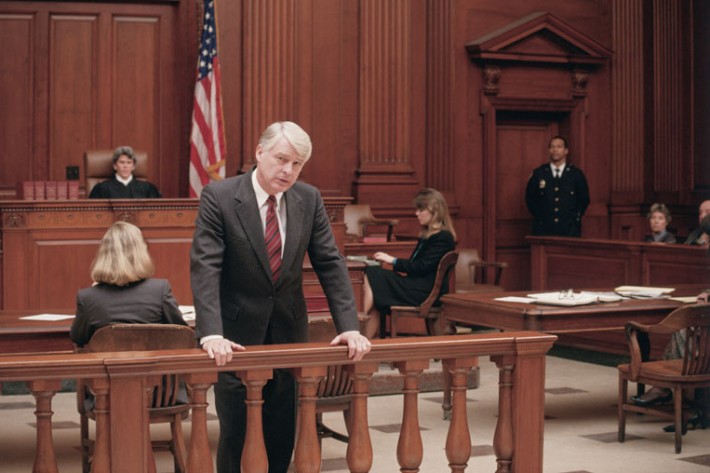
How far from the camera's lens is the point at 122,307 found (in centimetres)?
544

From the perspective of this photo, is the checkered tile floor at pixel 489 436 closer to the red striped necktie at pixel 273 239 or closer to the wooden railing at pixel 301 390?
the wooden railing at pixel 301 390

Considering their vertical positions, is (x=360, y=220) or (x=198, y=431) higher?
(x=360, y=220)

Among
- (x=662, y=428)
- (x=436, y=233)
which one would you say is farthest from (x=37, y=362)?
(x=436, y=233)

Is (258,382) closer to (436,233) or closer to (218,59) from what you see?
(436,233)

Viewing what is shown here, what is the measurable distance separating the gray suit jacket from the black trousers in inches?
6.5

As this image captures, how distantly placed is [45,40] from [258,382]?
8.41 m

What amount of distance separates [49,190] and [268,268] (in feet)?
19.1

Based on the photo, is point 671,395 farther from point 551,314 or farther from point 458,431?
point 458,431

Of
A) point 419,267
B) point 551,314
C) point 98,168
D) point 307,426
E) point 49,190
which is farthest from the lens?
point 98,168

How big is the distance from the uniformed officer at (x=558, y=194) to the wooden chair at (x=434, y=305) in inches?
155

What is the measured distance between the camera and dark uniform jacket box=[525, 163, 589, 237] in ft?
41.5

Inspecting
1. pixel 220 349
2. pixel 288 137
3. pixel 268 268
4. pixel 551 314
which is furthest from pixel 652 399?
pixel 220 349

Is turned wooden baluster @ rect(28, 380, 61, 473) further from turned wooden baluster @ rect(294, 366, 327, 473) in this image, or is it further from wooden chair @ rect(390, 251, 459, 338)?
wooden chair @ rect(390, 251, 459, 338)

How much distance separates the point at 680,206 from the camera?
45.2 feet
